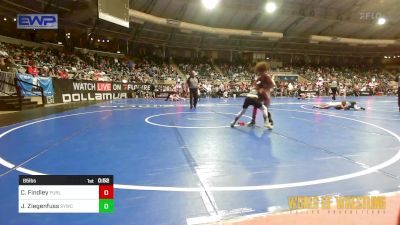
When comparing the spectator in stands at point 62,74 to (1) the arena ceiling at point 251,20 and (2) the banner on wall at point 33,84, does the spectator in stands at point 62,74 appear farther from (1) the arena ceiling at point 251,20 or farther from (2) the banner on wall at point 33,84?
(1) the arena ceiling at point 251,20

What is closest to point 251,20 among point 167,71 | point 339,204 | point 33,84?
point 167,71

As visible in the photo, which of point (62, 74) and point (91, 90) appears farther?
point (91, 90)

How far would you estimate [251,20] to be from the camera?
120 ft

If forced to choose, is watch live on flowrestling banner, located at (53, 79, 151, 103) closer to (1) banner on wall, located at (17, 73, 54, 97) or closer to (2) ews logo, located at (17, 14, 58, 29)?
(1) banner on wall, located at (17, 73, 54, 97)

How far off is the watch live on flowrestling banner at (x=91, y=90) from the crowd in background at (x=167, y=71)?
75 centimetres

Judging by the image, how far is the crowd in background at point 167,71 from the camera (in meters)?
20.3

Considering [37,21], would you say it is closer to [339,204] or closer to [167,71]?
[167,71]

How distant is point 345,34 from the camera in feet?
142

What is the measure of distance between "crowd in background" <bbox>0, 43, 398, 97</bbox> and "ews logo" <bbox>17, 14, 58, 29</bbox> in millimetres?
2078
